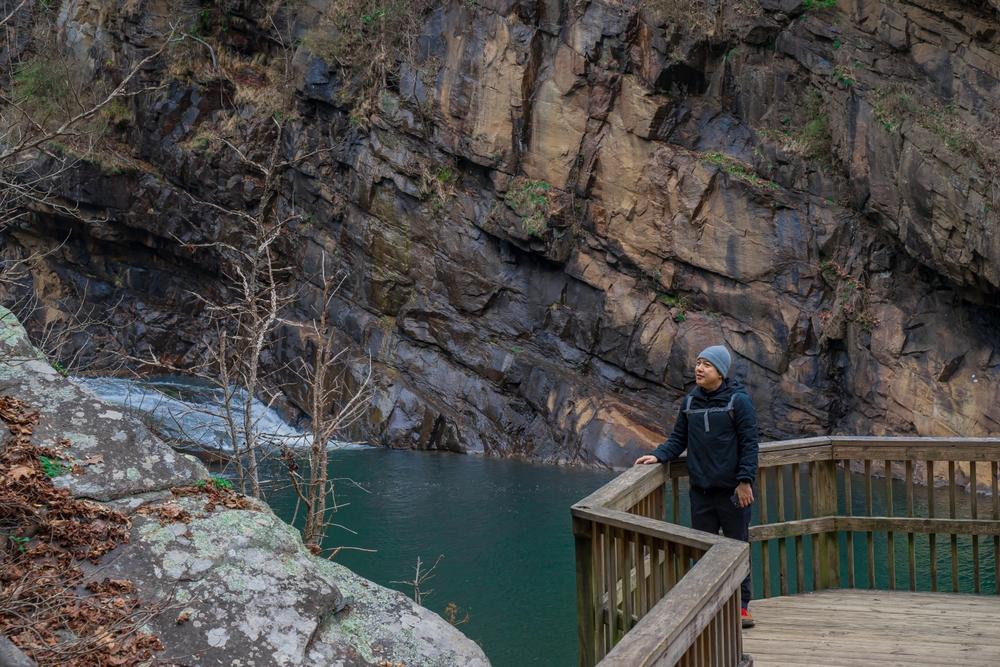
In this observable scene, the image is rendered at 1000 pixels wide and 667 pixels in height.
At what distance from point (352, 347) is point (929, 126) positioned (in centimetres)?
1316

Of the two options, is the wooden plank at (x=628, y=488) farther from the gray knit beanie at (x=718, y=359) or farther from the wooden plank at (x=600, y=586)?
the gray knit beanie at (x=718, y=359)

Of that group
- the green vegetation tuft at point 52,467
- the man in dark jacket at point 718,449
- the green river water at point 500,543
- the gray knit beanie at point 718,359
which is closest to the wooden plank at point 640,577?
the man in dark jacket at point 718,449

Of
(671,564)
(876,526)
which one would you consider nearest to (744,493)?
(671,564)

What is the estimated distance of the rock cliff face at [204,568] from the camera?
3732mm

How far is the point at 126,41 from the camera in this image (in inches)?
904

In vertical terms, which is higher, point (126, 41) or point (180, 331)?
point (126, 41)

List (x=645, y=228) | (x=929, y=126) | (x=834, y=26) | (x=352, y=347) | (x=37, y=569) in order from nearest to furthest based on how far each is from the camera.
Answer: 1. (x=37, y=569)
2. (x=929, y=126)
3. (x=834, y=26)
4. (x=645, y=228)
5. (x=352, y=347)

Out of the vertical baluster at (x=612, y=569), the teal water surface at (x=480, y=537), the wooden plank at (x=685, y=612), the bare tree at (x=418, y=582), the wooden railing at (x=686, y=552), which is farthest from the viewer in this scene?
the teal water surface at (x=480, y=537)

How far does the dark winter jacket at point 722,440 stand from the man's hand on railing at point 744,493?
0.09 feet

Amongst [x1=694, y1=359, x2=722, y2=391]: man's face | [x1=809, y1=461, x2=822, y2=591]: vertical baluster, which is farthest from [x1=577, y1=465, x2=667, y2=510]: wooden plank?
[x1=809, y1=461, x2=822, y2=591]: vertical baluster

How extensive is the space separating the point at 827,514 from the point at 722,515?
112 cm

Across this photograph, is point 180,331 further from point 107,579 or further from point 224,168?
point 107,579

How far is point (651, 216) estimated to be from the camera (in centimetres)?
1761

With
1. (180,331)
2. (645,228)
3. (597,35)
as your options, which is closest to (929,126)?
(645,228)
